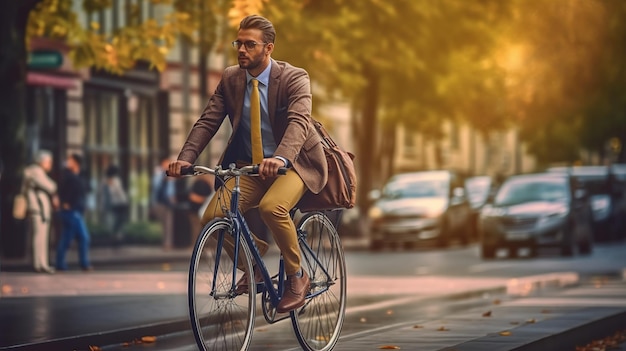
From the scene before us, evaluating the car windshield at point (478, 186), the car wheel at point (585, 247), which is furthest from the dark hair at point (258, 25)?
the car windshield at point (478, 186)

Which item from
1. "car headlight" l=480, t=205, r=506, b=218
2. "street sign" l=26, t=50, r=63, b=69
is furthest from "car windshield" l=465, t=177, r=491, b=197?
"street sign" l=26, t=50, r=63, b=69

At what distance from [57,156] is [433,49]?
31.8 feet

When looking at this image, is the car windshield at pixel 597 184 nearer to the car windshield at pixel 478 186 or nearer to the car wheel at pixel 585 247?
the car windshield at pixel 478 186

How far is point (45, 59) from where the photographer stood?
22.4 meters

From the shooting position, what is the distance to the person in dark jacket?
72.9 feet

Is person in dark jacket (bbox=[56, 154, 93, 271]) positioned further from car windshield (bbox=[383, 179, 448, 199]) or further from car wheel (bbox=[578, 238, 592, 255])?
car windshield (bbox=[383, 179, 448, 199])

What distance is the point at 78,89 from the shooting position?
101 feet

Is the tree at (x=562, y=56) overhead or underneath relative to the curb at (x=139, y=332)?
overhead

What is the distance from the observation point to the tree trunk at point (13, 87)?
59.8 feet

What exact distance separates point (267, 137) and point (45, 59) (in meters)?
14.3

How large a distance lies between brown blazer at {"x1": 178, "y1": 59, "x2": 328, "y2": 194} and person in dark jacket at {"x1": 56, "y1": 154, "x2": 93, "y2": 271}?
1391 cm

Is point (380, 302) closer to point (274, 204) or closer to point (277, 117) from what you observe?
point (277, 117)

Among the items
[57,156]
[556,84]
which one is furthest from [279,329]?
[556,84]

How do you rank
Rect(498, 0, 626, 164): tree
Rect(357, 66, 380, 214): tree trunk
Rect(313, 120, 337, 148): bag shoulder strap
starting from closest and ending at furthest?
Rect(313, 120, 337, 148): bag shoulder strap < Rect(357, 66, 380, 214): tree trunk < Rect(498, 0, 626, 164): tree
